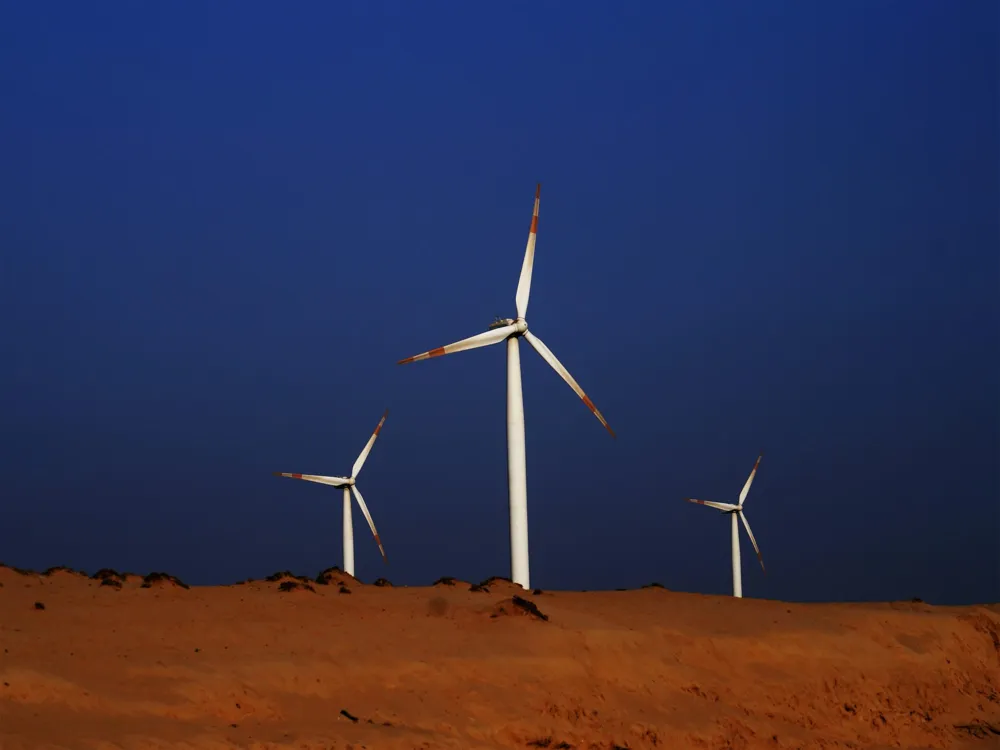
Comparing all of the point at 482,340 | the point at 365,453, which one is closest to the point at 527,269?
the point at 482,340

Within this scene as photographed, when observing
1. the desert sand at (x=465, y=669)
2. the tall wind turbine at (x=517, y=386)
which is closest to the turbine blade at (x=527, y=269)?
the tall wind turbine at (x=517, y=386)

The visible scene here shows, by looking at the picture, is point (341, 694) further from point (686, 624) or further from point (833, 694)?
point (833, 694)

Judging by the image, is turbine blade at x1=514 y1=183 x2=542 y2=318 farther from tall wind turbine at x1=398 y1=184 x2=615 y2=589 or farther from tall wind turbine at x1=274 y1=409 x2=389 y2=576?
tall wind turbine at x1=274 y1=409 x2=389 y2=576

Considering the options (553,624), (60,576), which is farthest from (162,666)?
(60,576)

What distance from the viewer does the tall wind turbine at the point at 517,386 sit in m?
48.0

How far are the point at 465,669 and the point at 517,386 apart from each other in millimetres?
22696

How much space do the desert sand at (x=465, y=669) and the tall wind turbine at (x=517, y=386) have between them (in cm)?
533

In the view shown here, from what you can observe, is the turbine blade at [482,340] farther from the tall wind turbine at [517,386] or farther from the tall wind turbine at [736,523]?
the tall wind turbine at [736,523]

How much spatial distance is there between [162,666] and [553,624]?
515 inches

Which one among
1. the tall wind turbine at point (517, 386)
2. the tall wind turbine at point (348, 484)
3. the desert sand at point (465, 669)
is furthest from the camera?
the tall wind turbine at point (348, 484)

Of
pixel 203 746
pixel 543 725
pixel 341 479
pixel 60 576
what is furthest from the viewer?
pixel 341 479

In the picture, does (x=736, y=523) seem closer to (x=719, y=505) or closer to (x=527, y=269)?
(x=719, y=505)

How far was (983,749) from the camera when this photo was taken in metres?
34.4

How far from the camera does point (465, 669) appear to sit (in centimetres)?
2869
